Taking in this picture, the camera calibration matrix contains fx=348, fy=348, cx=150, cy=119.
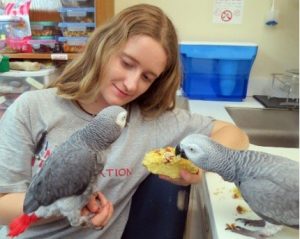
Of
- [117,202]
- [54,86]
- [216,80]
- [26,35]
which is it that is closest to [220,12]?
[216,80]

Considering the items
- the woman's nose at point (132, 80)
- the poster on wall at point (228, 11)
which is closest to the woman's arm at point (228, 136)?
the woman's nose at point (132, 80)

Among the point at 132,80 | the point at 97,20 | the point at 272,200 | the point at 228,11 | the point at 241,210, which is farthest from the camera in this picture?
the point at 228,11

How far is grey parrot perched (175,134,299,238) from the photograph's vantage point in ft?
1.63

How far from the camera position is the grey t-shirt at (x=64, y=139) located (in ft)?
2.52

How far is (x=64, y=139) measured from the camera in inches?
31.6

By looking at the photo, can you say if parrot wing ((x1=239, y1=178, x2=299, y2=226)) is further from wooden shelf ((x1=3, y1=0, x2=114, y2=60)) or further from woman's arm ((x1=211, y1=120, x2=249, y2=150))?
wooden shelf ((x1=3, y1=0, x2=114, y2=60))

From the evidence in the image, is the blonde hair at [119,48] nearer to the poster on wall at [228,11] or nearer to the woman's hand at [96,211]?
the woman's hand at [96,211]

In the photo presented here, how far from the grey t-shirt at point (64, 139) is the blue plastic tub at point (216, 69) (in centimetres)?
64

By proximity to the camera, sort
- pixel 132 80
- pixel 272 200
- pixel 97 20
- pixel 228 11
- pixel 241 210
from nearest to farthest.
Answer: pixel 272 200
pixel 241 210
pixel 132 80
pixel 97 20
pixel 228 11

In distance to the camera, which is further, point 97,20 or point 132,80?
point 97,20

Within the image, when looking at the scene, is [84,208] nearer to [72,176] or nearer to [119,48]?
[72,176]

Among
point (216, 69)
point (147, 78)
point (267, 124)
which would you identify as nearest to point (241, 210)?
point (147, 78)

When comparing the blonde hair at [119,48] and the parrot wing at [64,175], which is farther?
the blonde hair at [119,48]

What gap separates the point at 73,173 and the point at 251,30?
1.30m
